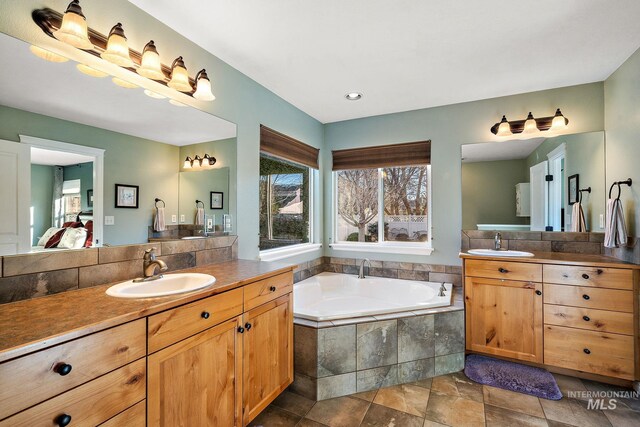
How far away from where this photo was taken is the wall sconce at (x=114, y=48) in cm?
131

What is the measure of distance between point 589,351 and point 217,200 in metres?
3.03

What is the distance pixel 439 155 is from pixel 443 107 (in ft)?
1.68

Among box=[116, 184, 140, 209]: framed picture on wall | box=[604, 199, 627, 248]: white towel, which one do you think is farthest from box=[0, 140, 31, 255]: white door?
box=[604, 199, 627, 248]: white towel

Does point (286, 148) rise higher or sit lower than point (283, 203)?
higher

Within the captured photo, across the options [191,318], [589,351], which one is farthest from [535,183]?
[191,318]

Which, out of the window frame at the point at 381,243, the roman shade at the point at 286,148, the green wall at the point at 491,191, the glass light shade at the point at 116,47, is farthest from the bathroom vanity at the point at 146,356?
the green wall at the point at 491,191

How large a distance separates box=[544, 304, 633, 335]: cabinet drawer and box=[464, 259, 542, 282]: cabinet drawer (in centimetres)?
26

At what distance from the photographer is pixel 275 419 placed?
188 cm

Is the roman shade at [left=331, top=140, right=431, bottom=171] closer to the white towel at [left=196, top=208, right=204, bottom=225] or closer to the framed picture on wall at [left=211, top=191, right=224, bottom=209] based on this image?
the framed picture on wall at [left=211, top=191, right=224, bottom=209]

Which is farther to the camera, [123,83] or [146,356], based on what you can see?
[123,83]

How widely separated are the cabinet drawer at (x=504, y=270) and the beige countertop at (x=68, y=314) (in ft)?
6.77

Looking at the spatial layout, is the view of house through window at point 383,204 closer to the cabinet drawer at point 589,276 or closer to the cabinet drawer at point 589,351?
the cabinet drawer at point 589,276

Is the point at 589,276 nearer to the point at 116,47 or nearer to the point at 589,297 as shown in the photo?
the point at 589,297

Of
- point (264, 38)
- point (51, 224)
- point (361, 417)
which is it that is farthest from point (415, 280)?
point (51, 224)
